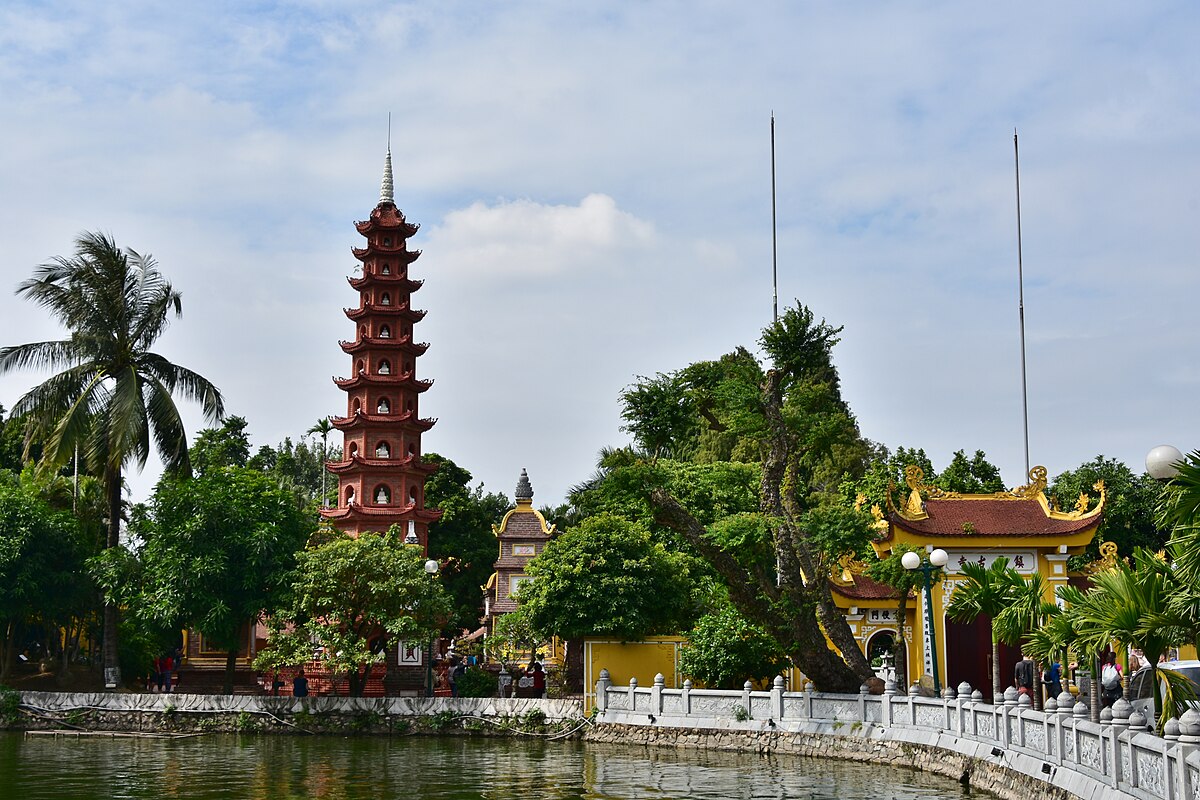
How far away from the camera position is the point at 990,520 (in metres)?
30.2

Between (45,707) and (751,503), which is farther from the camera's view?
(751,503)

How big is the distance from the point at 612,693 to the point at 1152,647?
17017 mm

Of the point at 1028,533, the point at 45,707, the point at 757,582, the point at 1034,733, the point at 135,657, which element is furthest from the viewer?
the point at 135,657

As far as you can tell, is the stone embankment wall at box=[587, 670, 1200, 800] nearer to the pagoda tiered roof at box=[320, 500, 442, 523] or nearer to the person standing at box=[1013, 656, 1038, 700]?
the person standing at box=[1013, 656, 1038, 700]

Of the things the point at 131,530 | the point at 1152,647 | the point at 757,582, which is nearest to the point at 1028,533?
the point at 757,582

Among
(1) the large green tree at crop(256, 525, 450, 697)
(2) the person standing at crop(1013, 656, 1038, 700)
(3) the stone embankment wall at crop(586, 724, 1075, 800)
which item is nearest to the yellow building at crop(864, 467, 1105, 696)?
(3) the stone embankment wall at crop(586, 724, 1075, 800)

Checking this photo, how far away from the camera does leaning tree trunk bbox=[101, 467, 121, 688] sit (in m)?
34.1

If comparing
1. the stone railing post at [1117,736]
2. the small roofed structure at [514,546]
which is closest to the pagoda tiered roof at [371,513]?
the small roofed structure at [514,546]

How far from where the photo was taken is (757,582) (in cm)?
2731

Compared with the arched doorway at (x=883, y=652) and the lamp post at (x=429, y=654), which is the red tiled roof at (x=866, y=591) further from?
the lamp post at (x=429, y=654)

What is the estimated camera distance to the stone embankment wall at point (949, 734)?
12844 mm

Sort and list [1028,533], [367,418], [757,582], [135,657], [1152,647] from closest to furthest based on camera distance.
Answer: [1152,647] < [757,582] < [1028,533] < [135,657] < [367,418]

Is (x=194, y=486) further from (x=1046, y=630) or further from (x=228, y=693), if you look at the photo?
(x=1046, y=630)

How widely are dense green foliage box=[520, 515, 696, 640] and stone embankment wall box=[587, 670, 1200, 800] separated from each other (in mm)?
1511
